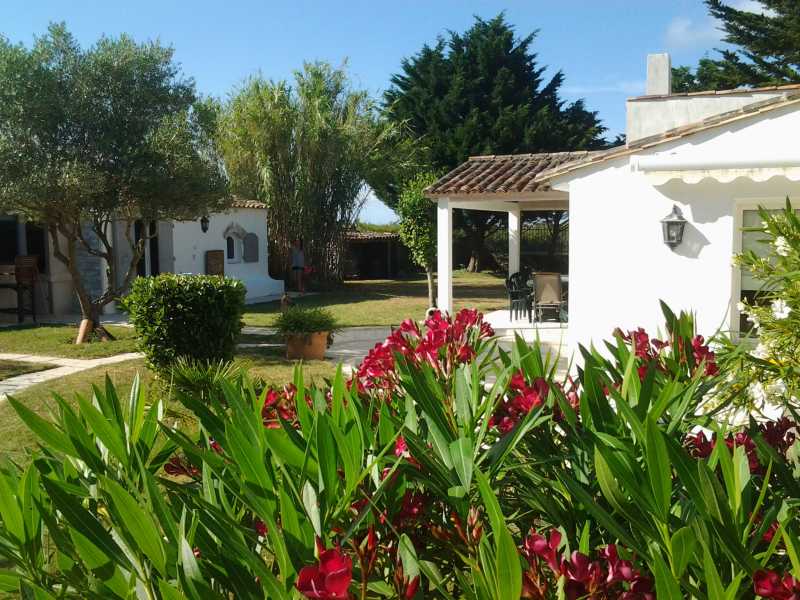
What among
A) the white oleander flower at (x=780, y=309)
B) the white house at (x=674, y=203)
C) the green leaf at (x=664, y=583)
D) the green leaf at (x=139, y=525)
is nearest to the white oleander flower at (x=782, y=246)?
the white oleander flower at (x=780, y=309)

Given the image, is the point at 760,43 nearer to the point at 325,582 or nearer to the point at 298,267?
the point at 298,267

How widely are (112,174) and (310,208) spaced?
17767 mm

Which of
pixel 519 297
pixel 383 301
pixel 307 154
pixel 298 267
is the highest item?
pixel 307 154

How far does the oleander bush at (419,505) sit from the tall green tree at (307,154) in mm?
31137

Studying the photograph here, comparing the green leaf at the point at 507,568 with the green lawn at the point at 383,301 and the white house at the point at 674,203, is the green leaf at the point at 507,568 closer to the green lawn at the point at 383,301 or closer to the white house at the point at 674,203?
the white house at the point at 674,203

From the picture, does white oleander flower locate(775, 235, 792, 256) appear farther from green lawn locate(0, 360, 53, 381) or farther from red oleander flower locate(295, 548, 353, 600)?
green lawn locate(0, 360, 53, 381)

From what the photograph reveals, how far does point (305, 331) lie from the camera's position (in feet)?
51.0

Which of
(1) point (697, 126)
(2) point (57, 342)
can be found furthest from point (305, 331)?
(1) point (697, 126)

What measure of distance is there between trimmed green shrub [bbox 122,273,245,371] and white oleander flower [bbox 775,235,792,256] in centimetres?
1068

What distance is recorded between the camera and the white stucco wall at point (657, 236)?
1081 centimetres

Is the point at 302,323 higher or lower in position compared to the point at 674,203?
lower

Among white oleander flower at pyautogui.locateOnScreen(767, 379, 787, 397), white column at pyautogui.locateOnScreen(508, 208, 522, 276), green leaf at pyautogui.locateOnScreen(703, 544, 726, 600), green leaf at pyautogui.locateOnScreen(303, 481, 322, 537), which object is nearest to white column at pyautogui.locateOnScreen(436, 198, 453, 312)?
white column at pyautogui.locateOnScreen(508, 208, 522, 276)

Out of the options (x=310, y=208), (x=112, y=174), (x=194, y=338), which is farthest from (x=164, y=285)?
(x=310, y=208)

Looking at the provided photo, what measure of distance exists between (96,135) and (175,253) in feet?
34.7
